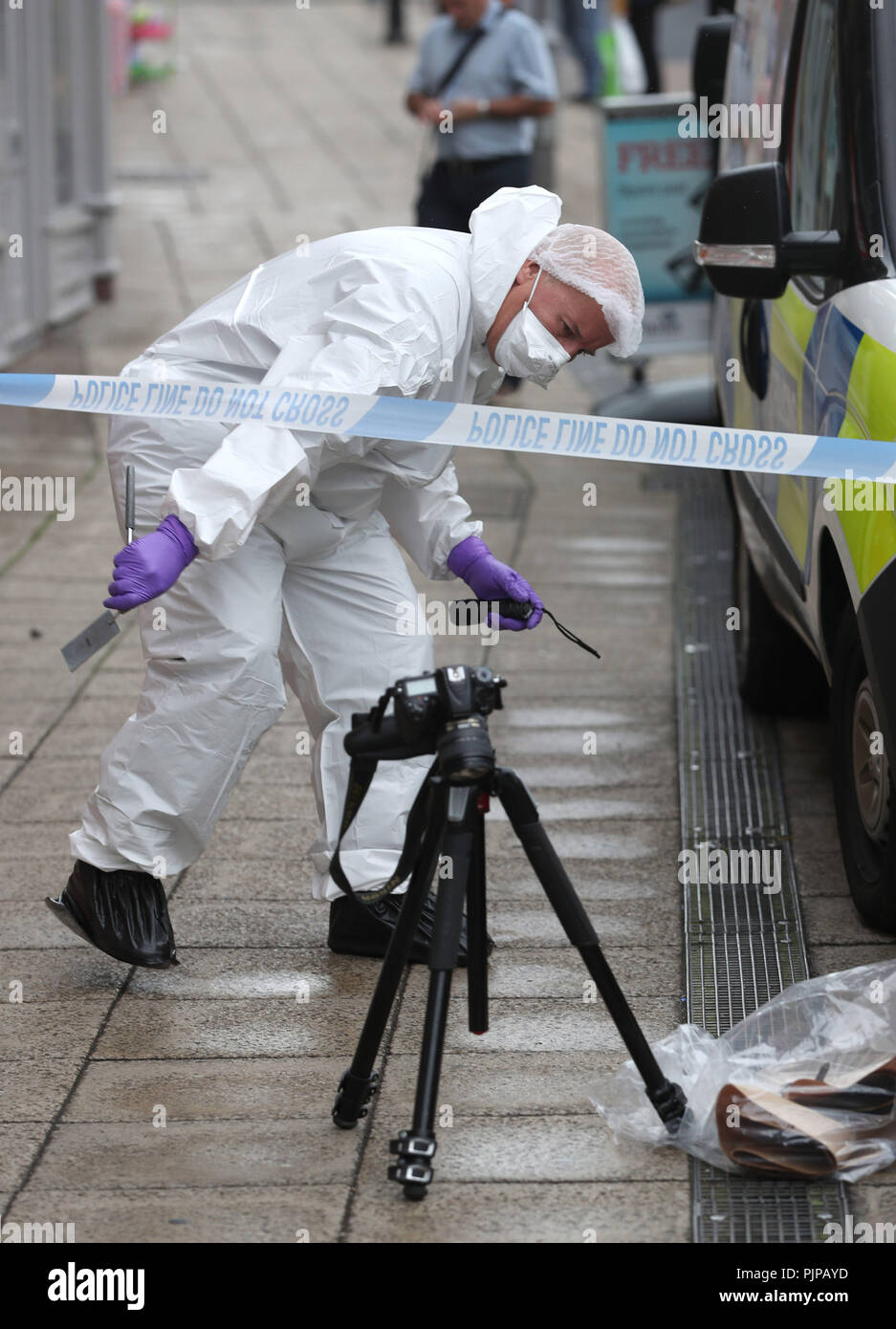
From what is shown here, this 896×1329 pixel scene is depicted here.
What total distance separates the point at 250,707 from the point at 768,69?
3.01 meters

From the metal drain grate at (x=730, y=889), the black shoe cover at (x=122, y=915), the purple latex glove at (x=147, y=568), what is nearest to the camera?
the metal drain grate at (x=730, y=889)

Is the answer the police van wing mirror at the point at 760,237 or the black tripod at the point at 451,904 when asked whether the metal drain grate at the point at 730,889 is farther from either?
the police van wing mirror at the point at 760,237

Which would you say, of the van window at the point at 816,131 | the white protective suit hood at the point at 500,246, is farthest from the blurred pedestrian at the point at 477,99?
the white protective suit hood at the point at 500,246

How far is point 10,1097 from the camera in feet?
12.2

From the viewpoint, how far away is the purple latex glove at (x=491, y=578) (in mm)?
3932

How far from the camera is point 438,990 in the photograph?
3244 millimetres

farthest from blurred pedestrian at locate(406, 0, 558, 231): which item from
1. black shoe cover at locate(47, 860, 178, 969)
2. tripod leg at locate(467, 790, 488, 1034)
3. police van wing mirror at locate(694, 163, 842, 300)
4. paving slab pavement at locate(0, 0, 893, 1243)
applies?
tripod leg at locate(467, 790, 488, 1034)

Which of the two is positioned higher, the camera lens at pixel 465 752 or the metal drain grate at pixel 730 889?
the camera lens at pixel 465 752

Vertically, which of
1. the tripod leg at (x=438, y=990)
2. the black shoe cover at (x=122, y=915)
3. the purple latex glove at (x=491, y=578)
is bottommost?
the black shoe cover at (x=122, y=915)

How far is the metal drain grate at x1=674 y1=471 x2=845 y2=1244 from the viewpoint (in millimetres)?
3305

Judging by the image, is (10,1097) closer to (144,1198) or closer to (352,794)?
(144,1198)

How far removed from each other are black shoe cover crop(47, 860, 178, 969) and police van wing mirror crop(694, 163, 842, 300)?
2.02 meters

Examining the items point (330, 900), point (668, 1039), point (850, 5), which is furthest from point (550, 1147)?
point (850, 5)

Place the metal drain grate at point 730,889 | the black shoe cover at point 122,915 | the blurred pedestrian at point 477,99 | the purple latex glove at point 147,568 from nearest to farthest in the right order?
the metal drain grate at point 730,889
the purple latex glove at point 147,568
the black shoe cover at point 122,915
the blurred pedestrian at point 477,99
